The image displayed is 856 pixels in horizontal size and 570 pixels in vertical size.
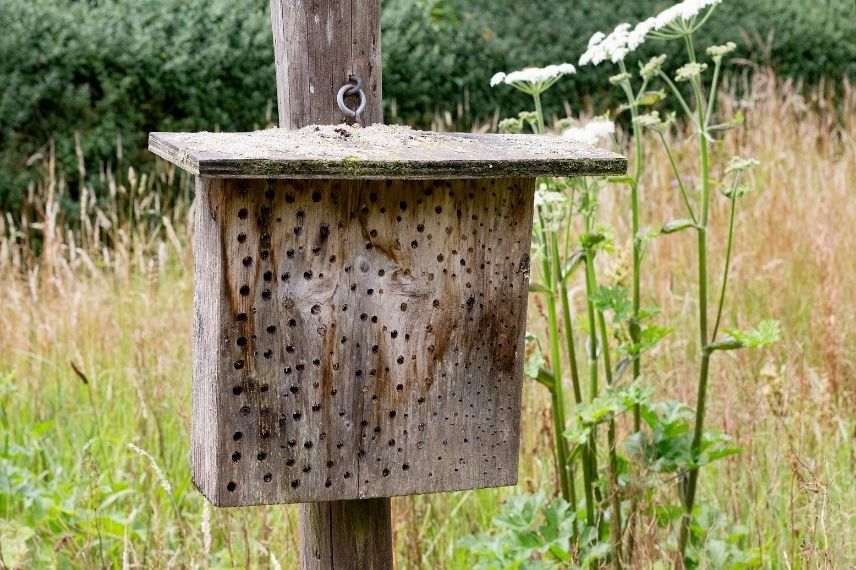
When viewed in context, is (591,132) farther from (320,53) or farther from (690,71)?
(320,53)

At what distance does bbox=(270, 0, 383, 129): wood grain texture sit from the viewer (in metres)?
1.90

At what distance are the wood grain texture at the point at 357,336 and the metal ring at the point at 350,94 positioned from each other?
0.20 metres

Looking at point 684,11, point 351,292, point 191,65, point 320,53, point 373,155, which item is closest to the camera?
point 373,155

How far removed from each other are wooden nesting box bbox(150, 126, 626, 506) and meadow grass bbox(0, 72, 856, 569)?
1.57 feet

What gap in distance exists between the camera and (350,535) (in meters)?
1.97

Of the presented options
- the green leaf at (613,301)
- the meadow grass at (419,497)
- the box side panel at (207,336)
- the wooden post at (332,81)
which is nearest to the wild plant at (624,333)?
the green leaf at (613,301)

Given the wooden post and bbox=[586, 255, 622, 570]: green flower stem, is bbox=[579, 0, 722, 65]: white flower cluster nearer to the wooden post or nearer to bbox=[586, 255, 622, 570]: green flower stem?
bbox=[586, 255, 622, 570]: green flower stem

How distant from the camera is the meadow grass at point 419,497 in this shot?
2.75 meters

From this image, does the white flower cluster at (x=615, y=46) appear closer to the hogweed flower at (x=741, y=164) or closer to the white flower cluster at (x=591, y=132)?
the white flower cluster at (x=591, y=132)

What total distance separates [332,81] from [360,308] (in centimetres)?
39

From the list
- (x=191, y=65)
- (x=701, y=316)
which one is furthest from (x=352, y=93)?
(x=191, y=65)

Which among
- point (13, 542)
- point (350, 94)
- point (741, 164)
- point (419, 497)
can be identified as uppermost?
point (350, 94)

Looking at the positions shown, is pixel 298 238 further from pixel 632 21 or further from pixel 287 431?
pixel 632 21

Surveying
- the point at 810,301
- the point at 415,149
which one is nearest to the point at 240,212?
the point at 415,149
